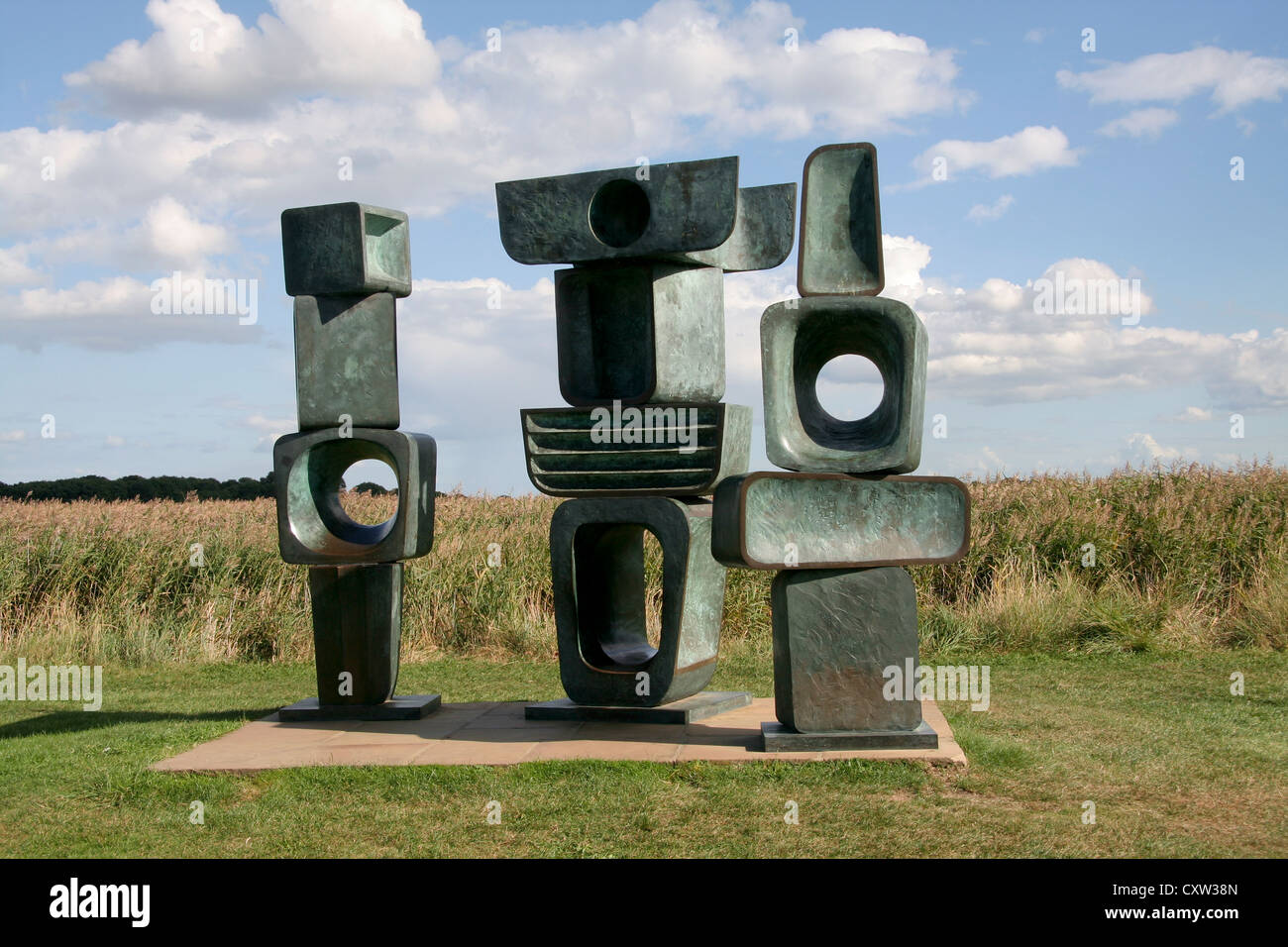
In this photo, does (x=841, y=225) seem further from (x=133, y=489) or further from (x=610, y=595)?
(x=133, y=489)

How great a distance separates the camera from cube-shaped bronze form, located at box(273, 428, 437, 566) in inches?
271

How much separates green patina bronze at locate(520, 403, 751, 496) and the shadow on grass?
2.49 metres

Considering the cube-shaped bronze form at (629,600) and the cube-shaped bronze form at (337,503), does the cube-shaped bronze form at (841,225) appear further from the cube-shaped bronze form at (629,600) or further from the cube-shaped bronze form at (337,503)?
the cube-shaped bronze form at (337,503)

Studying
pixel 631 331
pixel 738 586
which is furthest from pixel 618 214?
pixel 738 586

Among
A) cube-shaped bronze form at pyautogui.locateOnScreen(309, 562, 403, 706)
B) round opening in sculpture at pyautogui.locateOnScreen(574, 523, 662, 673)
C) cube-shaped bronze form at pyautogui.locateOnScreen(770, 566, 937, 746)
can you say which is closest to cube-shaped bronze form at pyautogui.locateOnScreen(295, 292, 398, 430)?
cube-shaped bronze form at pyautogui.locateOnScreen(309, 562, 403, 706)

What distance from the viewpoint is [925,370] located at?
19.4ft

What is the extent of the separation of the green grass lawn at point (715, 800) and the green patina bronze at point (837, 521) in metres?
0.97

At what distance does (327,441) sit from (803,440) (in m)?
2.77

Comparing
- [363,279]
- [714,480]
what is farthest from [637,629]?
[363,279]

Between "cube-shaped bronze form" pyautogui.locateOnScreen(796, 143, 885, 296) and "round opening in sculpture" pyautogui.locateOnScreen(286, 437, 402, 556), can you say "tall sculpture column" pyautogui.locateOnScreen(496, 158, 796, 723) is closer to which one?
"cube-shaped bronze form" pyautogui.locateOnScreen(796, 143, 885, 296)

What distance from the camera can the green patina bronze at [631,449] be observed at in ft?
21.4

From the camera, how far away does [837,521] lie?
19.1 feet

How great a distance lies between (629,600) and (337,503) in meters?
1.81

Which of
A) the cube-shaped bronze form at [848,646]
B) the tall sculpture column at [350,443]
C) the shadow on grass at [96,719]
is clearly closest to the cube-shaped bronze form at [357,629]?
the tall sculpture column at [350,443]
